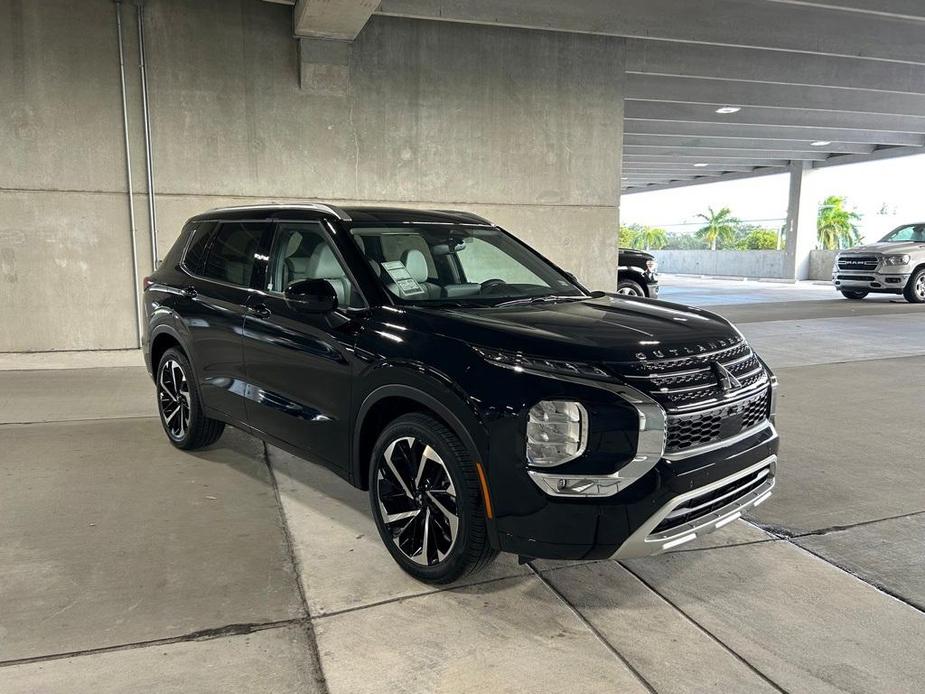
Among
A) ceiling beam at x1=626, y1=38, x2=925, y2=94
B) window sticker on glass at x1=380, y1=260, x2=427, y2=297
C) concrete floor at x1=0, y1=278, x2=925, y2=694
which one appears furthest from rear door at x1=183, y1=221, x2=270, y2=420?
ceiling beam at x1=626, y1=38, x2=925, y2=94

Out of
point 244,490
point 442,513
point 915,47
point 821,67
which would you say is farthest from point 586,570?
point 821,67

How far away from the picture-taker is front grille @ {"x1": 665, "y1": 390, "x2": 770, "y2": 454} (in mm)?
2842

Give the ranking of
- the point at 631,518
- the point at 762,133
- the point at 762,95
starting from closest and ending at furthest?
the point at 631,518 → the point at 762,95 → the point at 762,133

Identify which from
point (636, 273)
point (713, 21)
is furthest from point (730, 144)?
point (713, 21)

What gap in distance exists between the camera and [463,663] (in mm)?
2693

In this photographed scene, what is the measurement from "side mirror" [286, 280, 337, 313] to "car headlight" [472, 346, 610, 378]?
0.99 metres

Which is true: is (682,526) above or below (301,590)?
above

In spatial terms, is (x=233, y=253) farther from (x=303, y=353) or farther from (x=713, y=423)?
(x=713, y=423)

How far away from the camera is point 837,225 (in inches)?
1565

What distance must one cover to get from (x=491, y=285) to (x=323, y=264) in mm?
939

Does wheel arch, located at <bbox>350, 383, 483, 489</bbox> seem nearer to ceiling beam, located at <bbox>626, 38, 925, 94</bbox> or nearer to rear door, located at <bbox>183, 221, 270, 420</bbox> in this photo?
rear door, located at <bbox>183, 221, 270, 420</bbox>

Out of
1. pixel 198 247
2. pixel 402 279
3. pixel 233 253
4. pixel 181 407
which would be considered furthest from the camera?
pixel 181 407

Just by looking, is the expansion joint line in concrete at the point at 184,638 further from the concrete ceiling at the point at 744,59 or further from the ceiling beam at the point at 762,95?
the ceiling beam at the point at 762,95

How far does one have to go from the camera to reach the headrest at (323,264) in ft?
12.5
